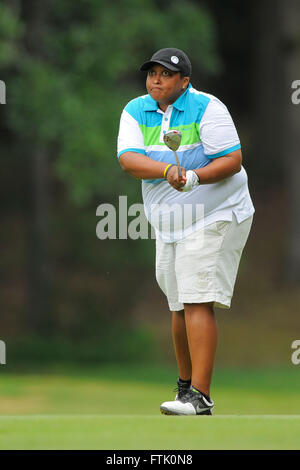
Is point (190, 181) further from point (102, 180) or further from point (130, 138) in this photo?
point (102, 180)

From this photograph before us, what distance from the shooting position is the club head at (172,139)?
511cm

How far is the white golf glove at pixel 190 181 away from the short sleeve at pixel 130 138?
15.0 inches

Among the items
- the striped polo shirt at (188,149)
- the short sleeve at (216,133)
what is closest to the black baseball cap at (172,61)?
the striped polo shirt at (188,149)

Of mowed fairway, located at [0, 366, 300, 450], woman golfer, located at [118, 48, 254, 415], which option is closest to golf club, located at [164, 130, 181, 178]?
woman golfer, located at [118, 48, 254, 415]

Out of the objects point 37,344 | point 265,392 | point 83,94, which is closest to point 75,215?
point 37,344

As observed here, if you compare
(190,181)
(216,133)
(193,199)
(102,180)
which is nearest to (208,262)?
(193,199)

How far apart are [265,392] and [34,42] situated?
759cm

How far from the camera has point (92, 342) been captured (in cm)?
1942

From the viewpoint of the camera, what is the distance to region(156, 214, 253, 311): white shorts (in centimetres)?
539

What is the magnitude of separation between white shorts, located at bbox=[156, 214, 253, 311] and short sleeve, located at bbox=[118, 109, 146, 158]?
56 centimetres

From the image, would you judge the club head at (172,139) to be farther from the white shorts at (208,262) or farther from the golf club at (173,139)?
the white shorts at (208,262)

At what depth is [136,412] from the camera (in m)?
11.8

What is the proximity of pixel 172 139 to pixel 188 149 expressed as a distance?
0.30m
